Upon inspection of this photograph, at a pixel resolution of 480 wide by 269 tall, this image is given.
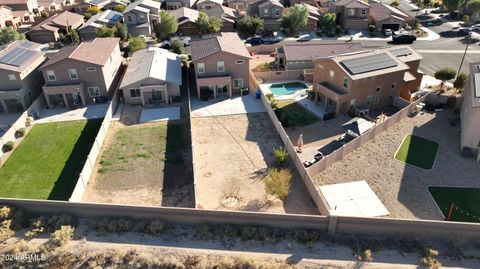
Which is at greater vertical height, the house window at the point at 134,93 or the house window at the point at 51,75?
the house window at the point at 51,75

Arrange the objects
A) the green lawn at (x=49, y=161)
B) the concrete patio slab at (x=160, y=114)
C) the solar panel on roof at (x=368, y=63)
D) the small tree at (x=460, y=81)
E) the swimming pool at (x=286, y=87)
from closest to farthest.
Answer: the green lawn at (x=49, y=161) → the solar panel on roof at (x=368, y=63) → the concrete patio slab at (x=160, y=114) → the small tree at (x=460, y=81) → the swimming pool at (x=286, y=87)

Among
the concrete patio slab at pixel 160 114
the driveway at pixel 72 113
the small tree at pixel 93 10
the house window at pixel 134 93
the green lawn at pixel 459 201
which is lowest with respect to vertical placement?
the green lawn at pixel 459 201

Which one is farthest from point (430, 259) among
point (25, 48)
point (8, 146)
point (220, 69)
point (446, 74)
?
point (25, 48)

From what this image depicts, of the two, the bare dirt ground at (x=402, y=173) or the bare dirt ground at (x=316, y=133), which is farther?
the bare dirt ground at (x=316, y=133)

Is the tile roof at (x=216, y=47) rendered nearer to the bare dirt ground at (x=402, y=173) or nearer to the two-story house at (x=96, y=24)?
the bare dirt ground at (x=402, y=173)

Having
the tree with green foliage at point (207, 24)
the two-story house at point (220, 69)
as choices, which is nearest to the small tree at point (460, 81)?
the two-story house at point (220, 69)

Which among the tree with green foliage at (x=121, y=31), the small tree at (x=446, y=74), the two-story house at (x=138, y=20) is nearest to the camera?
the small tree at (x=446, y=74)

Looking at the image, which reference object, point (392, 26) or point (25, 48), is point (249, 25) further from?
point (25, 48)

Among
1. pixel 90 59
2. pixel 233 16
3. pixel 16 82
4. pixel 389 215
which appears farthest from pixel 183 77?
pixel 389 215

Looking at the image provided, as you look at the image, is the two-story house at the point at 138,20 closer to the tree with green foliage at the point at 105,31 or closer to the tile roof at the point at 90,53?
the tree with green foliage at the point at 105,31
